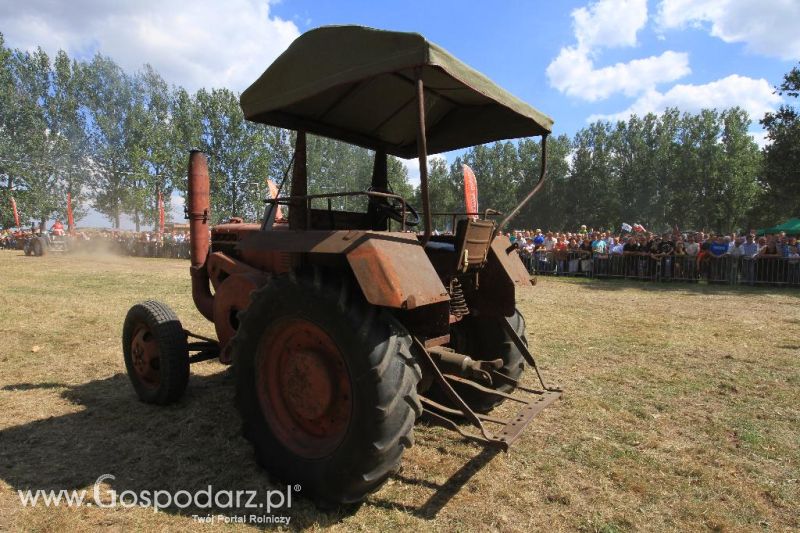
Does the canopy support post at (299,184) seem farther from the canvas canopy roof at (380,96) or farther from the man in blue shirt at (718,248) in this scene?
the man in blue shirt at (718,248)

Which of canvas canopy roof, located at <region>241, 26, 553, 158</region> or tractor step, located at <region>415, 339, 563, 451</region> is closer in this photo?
canvas canopy roof, located at <region>241, 26, 553, 158</region>

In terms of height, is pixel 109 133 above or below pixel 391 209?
above

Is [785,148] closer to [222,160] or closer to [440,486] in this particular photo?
[440,486]

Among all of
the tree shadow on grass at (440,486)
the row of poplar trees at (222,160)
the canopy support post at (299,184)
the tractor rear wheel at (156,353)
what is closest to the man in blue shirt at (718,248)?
the tree shadow on grass at (440,486)

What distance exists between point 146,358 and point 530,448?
3.18 m

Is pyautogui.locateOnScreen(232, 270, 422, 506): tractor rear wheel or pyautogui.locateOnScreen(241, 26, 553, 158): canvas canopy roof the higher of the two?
pyautogui.locateOnScreen(241, 26, 553, 158): canvas canopy roof

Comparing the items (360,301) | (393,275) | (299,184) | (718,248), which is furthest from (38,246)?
(718,248)

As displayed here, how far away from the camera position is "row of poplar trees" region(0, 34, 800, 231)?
41.9 metres

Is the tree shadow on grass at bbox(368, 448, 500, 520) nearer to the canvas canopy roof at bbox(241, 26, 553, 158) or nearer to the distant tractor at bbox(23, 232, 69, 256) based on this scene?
the canvas canopy roof at bbox(241, 26, 553, 158)

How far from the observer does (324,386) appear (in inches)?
103

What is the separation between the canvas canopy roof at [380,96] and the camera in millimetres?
2430

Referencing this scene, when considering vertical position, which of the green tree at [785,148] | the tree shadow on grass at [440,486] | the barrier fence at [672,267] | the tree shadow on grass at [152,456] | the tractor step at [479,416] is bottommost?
the tree shadow on grass at [440,486]

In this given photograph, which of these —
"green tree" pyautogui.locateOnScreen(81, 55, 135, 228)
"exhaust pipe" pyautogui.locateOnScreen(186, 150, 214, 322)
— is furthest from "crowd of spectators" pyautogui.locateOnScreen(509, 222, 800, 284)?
"green tree" pyautogui.locateOnScreen(81, 55, 135, 228)

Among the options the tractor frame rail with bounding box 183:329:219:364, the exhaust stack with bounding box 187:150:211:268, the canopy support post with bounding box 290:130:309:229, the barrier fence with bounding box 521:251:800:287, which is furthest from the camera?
the barrier fence with bounding box 521:251:800:287
